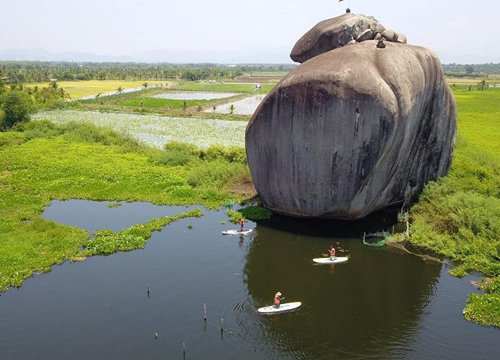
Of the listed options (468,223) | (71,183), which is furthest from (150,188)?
(468,223)

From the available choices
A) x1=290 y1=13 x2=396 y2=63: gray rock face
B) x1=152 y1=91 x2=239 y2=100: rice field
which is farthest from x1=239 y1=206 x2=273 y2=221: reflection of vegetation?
x1=152 y1=91 x2=239 y2=100: rice field

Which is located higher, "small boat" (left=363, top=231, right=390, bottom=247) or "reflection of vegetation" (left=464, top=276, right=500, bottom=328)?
"small boat" (left=363, top=231, right=390, bottom=247)

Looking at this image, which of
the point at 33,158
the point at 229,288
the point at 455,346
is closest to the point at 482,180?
the point at 455,346

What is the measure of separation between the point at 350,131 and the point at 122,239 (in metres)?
14.6

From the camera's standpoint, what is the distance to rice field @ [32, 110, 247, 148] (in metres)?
62.1

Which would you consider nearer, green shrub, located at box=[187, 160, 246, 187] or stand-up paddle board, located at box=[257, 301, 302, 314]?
stand-up paddle board, located at box=[257, 301, 302, 314]

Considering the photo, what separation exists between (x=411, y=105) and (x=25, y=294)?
2239cm

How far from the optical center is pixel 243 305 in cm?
2083

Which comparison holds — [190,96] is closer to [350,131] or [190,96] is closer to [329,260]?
[350,131]

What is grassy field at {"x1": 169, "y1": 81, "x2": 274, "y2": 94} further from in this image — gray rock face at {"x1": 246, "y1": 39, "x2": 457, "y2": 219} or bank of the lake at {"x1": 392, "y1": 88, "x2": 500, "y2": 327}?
gray rock face at {"x1": 246, "y1": 39, "x2": 457, "y2": 219}

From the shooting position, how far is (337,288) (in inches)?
882

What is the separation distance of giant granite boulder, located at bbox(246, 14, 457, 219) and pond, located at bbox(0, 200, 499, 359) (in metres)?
2.99

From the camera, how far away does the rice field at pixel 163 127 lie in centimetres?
6213

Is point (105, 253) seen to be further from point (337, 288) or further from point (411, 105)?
point (411, 105)
